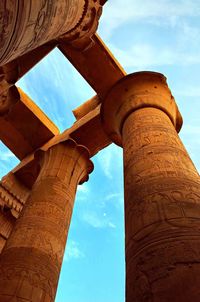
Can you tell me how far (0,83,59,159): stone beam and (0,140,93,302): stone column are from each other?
1758 mm

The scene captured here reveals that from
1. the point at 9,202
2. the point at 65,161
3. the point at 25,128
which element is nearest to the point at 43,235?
the point at 65,161

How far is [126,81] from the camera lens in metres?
6.11

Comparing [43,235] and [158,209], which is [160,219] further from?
[43,235]

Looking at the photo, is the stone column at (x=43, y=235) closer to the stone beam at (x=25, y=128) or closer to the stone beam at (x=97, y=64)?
the stone beam at (x=25, y=128)

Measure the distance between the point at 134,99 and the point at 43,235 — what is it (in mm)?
2827

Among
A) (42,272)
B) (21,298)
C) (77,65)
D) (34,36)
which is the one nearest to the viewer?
(34,36)

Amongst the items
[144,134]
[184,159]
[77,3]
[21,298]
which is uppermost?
[77,3]

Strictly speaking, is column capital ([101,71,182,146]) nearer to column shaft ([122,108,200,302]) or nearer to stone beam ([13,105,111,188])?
column shaft ([122,108,200,302])

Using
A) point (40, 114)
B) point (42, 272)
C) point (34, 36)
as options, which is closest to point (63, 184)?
point (42, 272)

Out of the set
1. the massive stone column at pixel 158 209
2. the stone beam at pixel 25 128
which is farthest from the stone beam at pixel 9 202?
the massive stone column at pixel 158 209

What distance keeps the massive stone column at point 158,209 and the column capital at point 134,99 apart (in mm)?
37

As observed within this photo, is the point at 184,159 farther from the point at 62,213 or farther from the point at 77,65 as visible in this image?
the point at 77,65

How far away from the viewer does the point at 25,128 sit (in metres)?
9.16

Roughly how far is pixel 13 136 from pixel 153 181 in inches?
258
